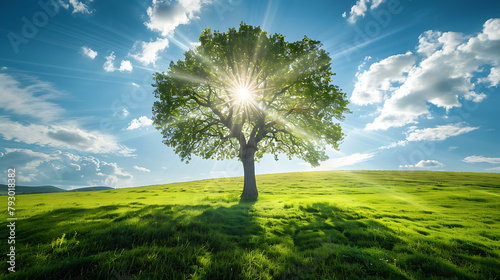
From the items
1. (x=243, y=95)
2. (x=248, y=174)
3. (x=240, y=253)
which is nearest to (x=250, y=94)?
(x=243, y=95)

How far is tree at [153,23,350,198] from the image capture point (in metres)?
15.5

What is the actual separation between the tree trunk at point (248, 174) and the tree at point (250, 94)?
0.10 metres

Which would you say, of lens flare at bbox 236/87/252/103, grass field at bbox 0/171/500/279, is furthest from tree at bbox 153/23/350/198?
grass field at bbox 0/171/500/279

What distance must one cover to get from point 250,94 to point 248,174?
8287 millimetres

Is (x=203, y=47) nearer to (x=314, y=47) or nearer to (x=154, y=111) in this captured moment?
(x=154, y=111)

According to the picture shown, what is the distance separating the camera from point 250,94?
18547 millimetres

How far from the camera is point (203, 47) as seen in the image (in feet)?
56.5

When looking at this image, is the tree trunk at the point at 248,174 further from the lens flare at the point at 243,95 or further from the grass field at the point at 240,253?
the grass field at the point at 240,253

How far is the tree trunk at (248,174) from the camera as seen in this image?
1902 cm

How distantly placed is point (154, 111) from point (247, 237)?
15.0 meters

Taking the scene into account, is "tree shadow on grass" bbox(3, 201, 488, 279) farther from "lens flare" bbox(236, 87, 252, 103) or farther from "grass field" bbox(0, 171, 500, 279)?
"lens flare" bbox(236, 87, 252, 103)

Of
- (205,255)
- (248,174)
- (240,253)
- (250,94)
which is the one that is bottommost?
(240,253)

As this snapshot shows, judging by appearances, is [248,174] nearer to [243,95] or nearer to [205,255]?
[243,95]

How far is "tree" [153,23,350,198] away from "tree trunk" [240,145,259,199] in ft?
0.32
